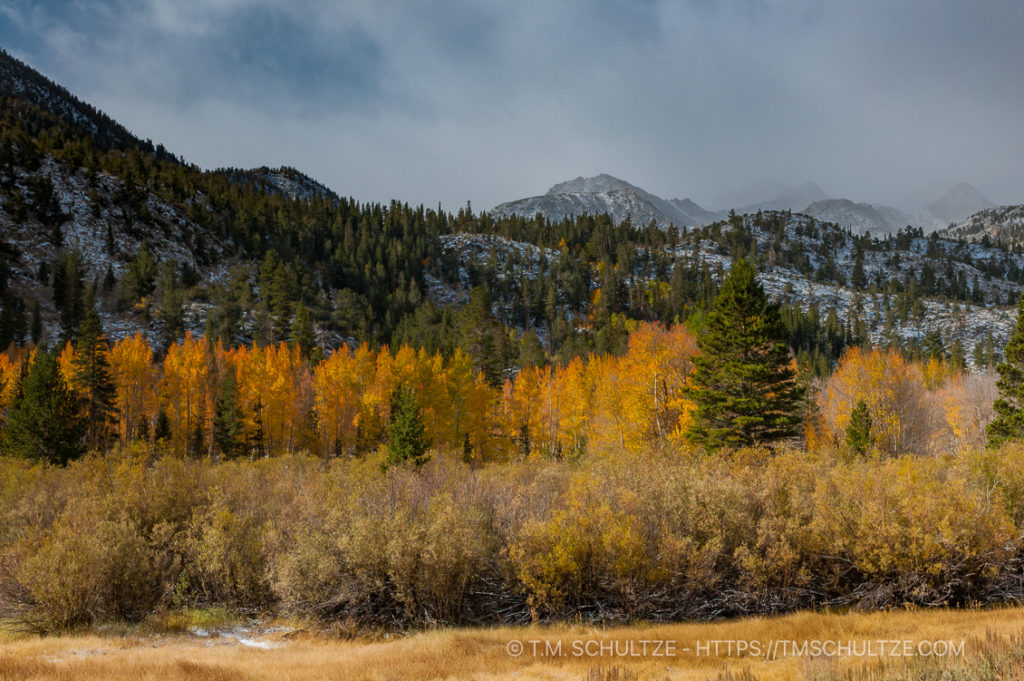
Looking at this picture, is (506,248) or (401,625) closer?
(401,625)

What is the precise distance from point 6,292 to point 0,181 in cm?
3877

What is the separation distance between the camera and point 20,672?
35.2ft

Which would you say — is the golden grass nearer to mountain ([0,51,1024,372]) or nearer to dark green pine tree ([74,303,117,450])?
dark green pine tree ([74,303,117,450])

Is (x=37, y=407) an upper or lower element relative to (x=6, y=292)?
lower

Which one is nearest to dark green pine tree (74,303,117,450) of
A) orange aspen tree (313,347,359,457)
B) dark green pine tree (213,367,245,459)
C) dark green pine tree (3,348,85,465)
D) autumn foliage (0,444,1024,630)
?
dark green pine tree (3,348,85,465)

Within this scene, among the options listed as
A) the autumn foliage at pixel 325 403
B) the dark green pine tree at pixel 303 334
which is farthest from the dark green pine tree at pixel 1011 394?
the dark green pine tree at pixel 303 334

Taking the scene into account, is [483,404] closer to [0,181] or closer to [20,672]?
[20,672]

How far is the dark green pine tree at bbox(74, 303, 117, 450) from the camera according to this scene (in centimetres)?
4784

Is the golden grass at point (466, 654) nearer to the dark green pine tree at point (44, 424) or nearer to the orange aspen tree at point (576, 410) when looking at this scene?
the dark green pine tree at point (44, 424)

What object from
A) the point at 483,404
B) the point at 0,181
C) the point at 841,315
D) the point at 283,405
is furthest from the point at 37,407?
the point at 841,315

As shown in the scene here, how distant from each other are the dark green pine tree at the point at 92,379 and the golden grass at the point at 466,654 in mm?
41475

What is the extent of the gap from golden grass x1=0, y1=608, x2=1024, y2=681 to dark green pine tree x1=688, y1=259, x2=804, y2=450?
457 inches

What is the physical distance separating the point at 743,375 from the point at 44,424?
45132 millimetres

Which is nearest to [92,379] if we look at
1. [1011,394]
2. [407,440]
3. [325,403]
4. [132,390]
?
[132,390]
